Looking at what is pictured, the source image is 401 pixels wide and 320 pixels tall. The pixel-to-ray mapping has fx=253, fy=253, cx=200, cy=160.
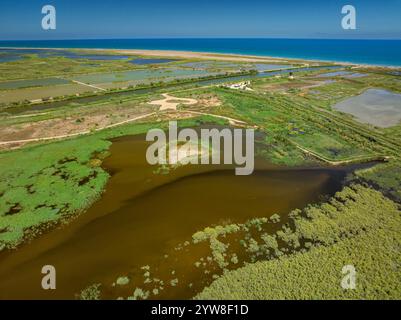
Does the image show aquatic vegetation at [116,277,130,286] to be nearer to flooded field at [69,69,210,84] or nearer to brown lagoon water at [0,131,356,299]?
brown lagoon water at [0,131,356,299]

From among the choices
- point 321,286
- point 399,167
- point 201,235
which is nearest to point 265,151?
point 399,167

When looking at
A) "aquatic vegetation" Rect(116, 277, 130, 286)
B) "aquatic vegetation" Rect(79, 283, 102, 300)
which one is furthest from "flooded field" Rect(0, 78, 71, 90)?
"aquatic vegetation" Rect(116, 277, 130, 286)

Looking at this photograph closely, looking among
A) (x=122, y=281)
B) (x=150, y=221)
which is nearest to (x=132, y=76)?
(x=150, y=221)

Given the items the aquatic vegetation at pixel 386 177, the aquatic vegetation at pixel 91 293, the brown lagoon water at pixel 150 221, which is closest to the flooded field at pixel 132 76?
the brown lagoon water at pixel 150 221

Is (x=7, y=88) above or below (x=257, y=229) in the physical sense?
above

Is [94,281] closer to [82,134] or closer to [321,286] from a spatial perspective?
[321,286]
